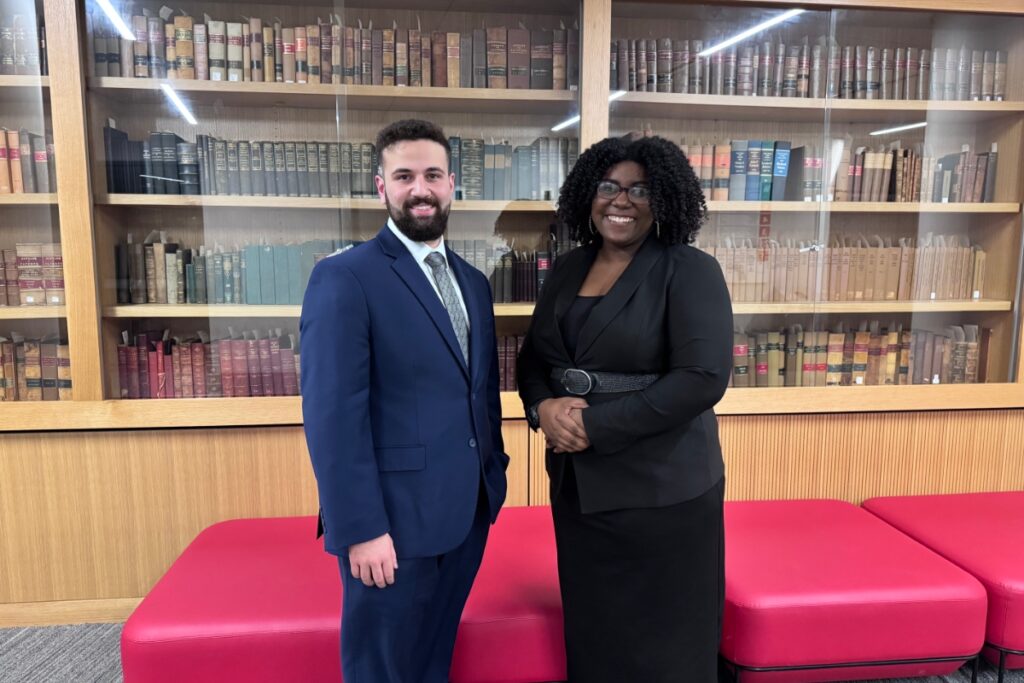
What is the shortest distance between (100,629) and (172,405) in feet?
2.85

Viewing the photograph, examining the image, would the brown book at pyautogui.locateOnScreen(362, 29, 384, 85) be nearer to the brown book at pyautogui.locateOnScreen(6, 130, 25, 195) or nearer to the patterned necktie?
the brown book at pyautogui.locateOnScreen(6, 130, 25, 195)

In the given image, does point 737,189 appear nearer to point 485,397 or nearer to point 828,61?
point 828,61

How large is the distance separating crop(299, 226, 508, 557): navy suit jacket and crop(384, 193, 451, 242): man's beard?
36 millimetres

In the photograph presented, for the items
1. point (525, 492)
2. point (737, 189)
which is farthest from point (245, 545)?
point (737, 189)

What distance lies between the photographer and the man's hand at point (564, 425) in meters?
1.51

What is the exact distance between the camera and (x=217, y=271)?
2604mm

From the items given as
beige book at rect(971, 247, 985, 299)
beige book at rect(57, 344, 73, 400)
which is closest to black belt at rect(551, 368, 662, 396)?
beige book at rect(57, 344, 73, 400)

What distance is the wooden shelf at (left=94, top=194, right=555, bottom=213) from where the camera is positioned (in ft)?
8.10

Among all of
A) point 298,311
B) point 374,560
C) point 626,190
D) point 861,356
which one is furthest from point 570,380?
point 861,356

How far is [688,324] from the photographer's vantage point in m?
1.45

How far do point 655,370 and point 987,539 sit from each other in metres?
1.53

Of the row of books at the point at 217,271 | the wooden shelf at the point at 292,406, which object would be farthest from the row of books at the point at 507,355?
the row of books at the point at 217,271

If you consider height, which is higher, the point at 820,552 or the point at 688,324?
the point at 688,324

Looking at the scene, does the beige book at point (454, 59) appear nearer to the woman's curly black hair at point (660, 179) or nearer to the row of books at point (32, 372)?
the woman's curly black hair at point (660, 179)
